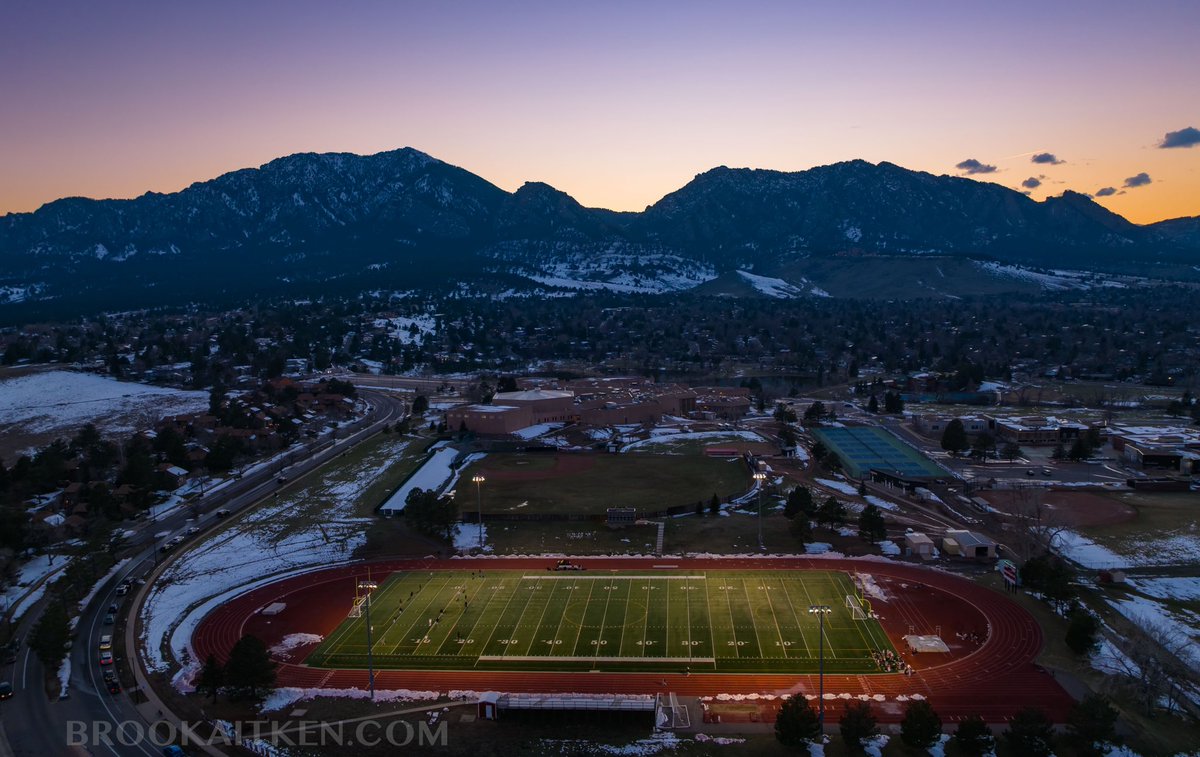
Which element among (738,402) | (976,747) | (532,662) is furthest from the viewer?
(738,402)

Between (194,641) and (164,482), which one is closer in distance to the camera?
(194,641)

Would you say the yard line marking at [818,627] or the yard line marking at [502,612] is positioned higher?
the yard line marking at [818,627]

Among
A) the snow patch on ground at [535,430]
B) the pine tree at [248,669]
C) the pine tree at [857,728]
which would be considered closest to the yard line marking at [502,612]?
the pine tree at [248,669]

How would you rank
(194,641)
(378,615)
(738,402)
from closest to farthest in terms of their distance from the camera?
(194,641) → (378,615) → (738,402)

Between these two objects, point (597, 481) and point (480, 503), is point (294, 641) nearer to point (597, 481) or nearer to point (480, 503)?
point (480, 503)

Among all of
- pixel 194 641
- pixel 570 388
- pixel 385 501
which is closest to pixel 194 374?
pixel 570 388

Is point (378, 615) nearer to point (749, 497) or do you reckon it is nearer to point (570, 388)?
point (749, 497)

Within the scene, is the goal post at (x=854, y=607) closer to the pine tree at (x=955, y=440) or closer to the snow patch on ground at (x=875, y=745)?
the snow patch on ground at (x=875, y=745)

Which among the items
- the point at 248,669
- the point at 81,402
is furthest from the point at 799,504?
the point at 81,402
